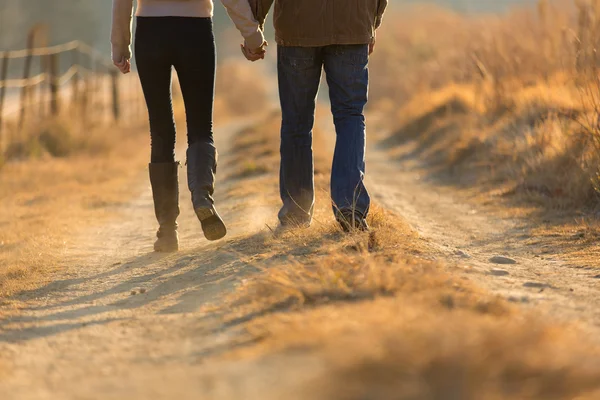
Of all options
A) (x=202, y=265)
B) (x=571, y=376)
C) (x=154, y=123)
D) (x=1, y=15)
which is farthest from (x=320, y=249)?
(x=1, y=15)

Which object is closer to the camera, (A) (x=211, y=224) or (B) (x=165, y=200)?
(A) (x=211, y=224)

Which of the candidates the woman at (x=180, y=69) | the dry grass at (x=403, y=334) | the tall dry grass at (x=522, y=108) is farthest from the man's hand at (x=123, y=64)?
the tall dry grass at (x=522, y=108)

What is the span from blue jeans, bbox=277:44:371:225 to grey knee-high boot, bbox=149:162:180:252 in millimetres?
554

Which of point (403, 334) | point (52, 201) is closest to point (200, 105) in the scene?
point (403, 334)

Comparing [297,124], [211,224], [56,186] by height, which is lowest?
[56,186]

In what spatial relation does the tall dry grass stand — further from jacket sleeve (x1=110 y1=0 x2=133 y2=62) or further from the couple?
jacket sleeve (x1=110 y1=0 x2=133 y2=62)

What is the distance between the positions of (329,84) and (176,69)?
73 cm

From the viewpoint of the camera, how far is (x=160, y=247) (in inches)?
190

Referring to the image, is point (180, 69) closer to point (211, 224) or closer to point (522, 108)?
point (211, 224)

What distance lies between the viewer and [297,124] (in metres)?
4.74

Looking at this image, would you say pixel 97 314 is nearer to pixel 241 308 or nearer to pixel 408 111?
pixel 241 308

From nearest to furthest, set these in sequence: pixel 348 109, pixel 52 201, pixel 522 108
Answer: pixel 348 109 → pixel 52 201 → pixel 522 108

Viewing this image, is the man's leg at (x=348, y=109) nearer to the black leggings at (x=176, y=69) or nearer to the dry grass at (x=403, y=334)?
the black leggings at (x=176, y=69)

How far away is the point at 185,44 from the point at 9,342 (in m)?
1.85
